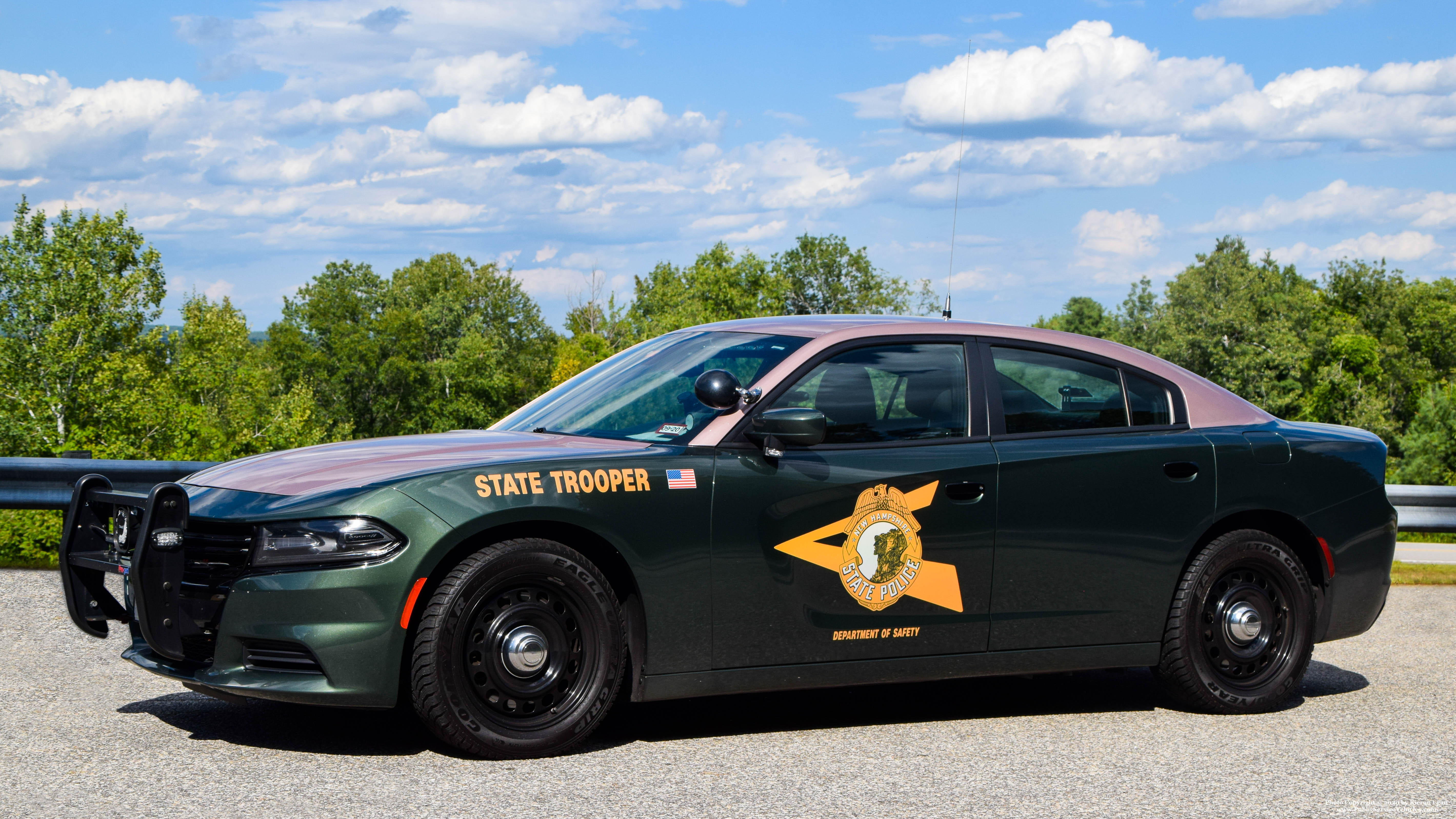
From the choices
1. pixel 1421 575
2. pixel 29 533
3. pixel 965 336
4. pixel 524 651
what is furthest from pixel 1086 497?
pixel 29 533

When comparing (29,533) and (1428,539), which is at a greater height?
(29,533)

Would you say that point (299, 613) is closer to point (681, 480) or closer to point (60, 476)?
point (681, 480)

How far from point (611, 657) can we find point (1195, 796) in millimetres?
2001

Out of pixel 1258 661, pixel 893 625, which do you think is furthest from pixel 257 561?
pixel 1258 661

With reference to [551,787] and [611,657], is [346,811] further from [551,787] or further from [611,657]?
[611,657]

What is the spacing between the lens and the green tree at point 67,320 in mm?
47812

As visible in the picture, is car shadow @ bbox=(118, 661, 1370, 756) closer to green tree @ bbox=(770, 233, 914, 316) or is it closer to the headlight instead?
the headlight

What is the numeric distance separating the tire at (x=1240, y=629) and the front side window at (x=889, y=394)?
1324mm

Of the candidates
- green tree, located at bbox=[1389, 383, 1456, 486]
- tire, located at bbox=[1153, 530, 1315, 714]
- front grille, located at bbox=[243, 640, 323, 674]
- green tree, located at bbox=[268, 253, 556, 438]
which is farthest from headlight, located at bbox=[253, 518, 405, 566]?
green tree, located at bbox=[268, 253, 556, 438]

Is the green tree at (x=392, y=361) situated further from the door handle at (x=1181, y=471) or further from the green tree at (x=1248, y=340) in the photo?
the door handle at (x=1181, y=471)

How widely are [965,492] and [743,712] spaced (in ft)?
4.30

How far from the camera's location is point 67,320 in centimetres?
5031

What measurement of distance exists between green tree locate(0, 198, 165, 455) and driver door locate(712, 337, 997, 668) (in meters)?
42.4

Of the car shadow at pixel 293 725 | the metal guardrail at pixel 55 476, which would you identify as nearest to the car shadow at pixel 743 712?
the car shadow at pixel 293 725
